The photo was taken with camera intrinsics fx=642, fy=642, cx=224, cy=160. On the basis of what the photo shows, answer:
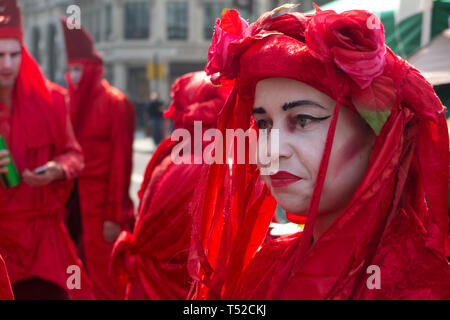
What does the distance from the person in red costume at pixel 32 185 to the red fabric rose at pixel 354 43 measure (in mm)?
2356

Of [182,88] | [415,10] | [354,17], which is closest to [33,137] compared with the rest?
[182,88]

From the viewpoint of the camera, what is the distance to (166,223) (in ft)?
9.37

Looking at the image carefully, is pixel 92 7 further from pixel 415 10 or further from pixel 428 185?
pixel 428 185

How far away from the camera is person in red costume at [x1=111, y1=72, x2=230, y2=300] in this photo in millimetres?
2824

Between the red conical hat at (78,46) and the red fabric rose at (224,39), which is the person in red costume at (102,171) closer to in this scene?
the red conical hat at (78,46)

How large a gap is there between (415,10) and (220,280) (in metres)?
3.92

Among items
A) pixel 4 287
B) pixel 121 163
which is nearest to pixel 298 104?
pixel 4 287

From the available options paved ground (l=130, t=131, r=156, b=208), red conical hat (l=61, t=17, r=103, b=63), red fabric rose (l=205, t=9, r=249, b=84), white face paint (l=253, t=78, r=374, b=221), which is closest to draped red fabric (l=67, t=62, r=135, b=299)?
red conical hat (l=61, t=17, r=103, b=63)

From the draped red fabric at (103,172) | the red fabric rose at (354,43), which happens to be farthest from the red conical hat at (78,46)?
the red fabric rose at (354,43)

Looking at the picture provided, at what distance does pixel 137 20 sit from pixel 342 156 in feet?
113

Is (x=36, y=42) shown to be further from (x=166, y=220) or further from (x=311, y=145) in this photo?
(x=311, y=145)

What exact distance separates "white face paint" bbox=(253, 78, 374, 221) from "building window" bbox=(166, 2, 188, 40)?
33421mm

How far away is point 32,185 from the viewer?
3459 mm

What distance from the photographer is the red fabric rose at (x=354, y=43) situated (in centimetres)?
145
